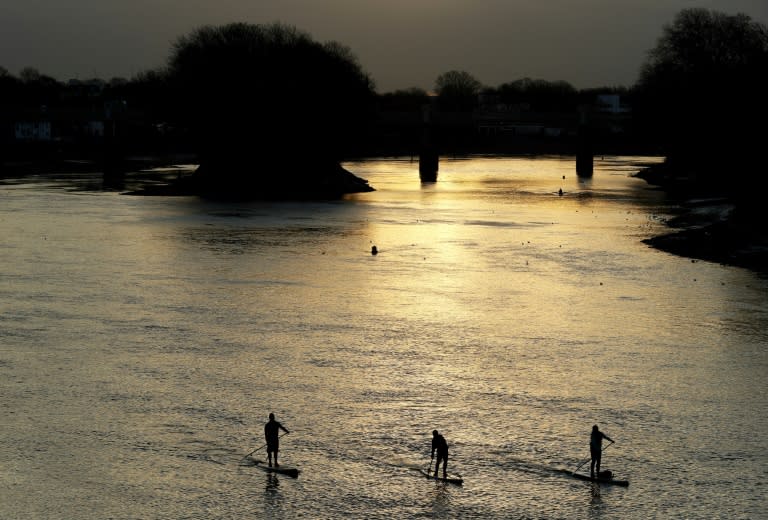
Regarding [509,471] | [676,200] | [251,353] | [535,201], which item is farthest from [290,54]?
[509,471]

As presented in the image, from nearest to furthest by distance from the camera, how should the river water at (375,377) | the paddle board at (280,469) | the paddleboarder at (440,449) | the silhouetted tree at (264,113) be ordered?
the river water at (375,377) → the paddleboarder at (440,449) → the paddle board at (280,469) → the silhouetted tree at (264,113)

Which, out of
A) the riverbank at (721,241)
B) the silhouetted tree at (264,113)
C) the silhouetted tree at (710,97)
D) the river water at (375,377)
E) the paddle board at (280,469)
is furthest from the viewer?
the silhouetted tree at (264,113)

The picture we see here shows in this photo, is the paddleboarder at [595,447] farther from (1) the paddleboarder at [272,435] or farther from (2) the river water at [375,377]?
(1) the paddleboarder at [272,435]

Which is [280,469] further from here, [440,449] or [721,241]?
[721,241]

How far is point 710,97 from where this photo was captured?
10712 cm

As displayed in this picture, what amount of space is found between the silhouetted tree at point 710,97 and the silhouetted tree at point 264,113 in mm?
36160

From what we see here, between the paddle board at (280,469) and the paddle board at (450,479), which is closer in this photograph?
the paddle board at (450,479)

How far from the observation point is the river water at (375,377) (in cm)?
2208

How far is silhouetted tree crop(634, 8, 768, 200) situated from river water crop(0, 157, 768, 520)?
1242 inches

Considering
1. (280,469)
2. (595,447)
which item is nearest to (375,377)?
(280,469)

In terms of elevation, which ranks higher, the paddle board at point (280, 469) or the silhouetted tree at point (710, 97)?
the silhouetted tree at point (710, 97)

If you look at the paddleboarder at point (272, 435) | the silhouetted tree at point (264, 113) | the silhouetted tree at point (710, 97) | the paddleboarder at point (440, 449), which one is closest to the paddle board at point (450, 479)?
the paddleboarder at point (440, 449)

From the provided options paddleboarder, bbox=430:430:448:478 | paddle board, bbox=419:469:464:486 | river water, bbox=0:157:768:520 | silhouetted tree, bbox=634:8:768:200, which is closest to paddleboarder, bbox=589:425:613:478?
river water, bbox=0:157:768:520

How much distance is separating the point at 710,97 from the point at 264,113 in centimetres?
4539
